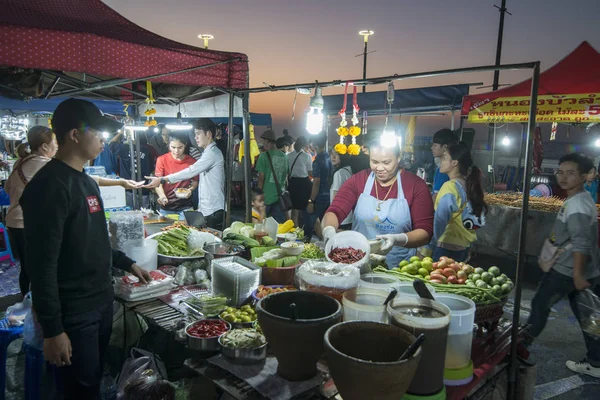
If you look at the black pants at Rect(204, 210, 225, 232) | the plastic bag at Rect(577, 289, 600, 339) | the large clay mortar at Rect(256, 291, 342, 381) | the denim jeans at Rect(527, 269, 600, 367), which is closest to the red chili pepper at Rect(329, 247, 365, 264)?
the large clay mortar at Rect(256, 291, 342, 381)

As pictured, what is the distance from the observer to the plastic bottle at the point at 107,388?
2607 mm

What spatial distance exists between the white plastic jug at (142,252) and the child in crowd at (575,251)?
13.5 ft

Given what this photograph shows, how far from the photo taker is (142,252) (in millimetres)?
3053

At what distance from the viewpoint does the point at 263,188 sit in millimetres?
7773

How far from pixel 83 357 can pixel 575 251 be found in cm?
441

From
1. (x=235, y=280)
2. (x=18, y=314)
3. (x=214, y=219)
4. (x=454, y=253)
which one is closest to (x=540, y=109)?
(x=454, y=253)

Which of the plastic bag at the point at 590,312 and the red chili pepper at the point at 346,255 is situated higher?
the red chili pepper at the point at 346,255

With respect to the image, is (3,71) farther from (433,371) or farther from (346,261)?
(433,371)

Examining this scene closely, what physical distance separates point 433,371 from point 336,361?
0.56m

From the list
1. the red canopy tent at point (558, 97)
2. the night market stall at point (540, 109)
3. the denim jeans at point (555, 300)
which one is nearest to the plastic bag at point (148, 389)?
the denim jeans at point (555, 300)

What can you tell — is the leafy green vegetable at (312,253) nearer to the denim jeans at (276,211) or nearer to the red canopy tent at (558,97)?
the denim jeans at (276,211)

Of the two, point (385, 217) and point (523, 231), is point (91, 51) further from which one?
point (523, 231)

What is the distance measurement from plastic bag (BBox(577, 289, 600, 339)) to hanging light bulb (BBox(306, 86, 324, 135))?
330cm

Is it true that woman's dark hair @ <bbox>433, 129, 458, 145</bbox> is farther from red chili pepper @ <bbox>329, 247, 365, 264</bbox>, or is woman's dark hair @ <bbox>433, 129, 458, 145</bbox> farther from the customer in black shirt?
the customer in black shirt
